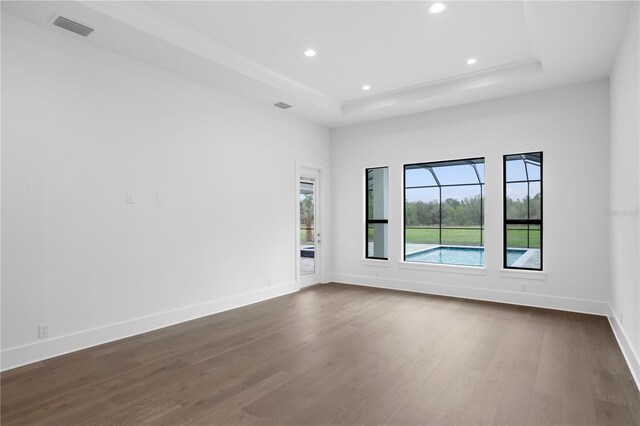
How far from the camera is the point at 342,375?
2.94 metres

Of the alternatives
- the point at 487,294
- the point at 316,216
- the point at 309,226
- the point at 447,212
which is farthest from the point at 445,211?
the point at 309,226

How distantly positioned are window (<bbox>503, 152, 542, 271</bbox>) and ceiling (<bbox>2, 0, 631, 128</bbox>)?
1058 mm

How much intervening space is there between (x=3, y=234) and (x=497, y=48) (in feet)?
17.4

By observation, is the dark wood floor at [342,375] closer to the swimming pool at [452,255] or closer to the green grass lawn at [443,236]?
the swimming pool at [452,255]

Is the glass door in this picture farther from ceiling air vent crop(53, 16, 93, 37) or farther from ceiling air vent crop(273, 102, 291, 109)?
ceiling air vent crop(53, 16, 93, 37)

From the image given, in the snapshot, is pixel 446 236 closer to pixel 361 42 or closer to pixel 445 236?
pixel 445 236

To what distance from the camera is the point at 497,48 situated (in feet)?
13.6

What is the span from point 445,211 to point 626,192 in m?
3.62

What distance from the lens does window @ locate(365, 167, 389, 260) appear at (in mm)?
6695

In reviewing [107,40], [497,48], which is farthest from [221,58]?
[497,48]

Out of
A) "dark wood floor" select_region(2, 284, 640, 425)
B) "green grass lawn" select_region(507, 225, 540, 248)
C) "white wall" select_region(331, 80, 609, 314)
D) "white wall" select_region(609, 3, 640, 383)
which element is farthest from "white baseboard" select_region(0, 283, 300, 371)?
"white wall" select_region(609, 3, 640, 383)

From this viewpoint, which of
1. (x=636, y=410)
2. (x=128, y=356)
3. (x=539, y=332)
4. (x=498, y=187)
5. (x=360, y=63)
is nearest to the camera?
(x=636, y=410)

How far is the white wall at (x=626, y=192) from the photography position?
2.88 meters

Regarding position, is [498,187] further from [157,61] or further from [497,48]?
[157,61]
